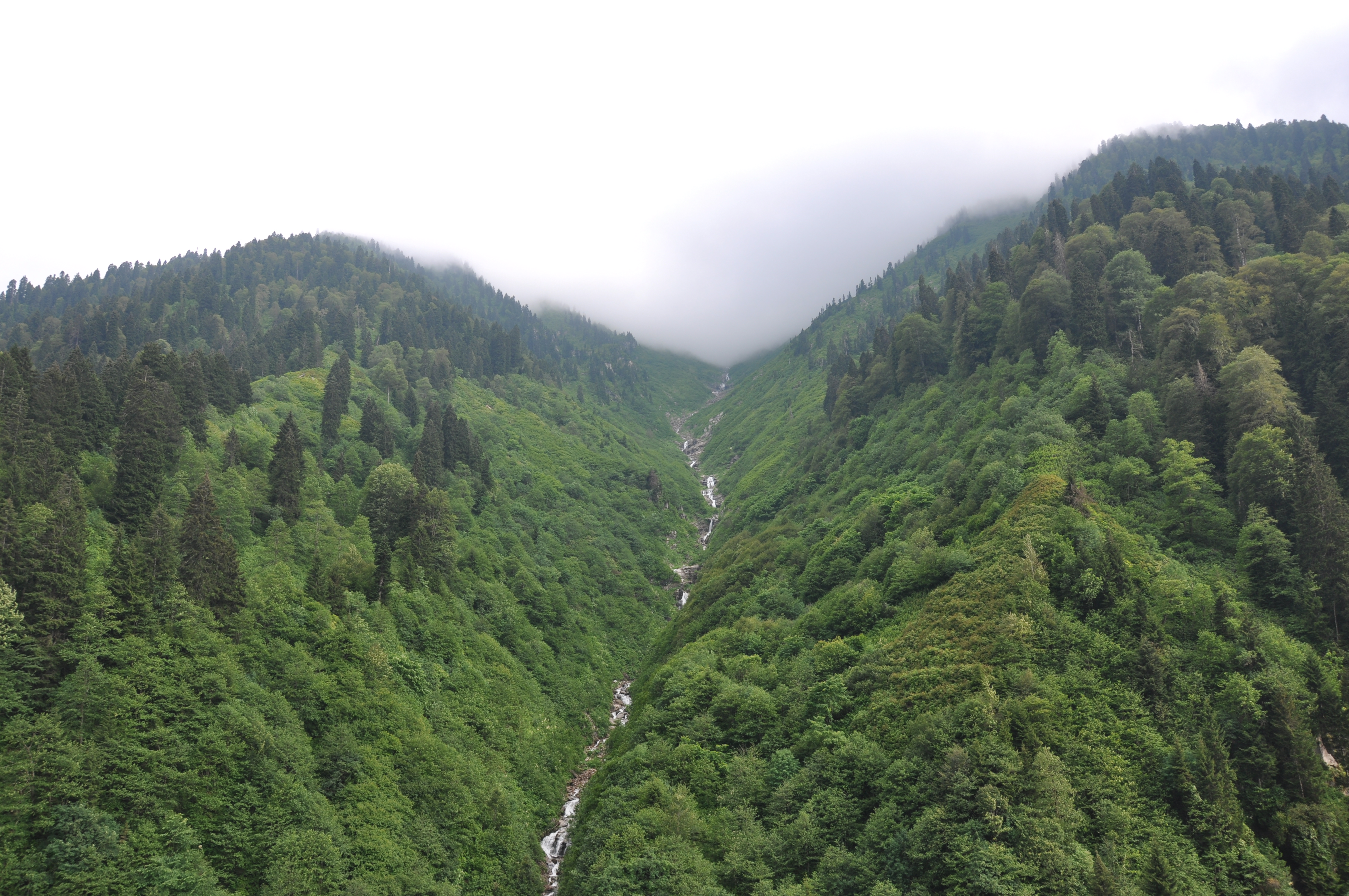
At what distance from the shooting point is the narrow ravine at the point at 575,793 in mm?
63912

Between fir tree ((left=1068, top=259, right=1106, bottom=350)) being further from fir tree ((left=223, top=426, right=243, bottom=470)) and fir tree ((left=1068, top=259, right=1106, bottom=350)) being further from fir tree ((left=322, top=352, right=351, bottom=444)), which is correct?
fir tree ((left=322, top=352, right=351, bottom=444))

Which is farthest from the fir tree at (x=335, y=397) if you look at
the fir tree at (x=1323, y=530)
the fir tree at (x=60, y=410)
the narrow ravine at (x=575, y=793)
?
the fir tree at (x=1323, y=530)

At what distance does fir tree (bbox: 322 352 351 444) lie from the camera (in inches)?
4493

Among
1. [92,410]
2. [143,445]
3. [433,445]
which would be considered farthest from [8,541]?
[433,445]

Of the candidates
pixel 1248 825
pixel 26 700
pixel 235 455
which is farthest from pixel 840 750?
pixel 235 455

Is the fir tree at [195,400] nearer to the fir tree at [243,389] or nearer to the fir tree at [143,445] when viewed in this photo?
the fir tree at [143,445]

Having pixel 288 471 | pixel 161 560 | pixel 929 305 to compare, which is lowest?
pixel 161 560

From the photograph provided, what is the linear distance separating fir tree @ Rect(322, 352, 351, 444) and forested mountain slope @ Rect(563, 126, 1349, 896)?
2645 inches

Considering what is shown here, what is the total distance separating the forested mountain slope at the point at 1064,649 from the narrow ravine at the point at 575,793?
235 inches

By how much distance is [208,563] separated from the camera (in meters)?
59.8

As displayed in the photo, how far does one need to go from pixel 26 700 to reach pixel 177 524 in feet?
77.9

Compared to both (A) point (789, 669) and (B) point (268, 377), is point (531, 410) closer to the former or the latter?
(B) point (268, 377)

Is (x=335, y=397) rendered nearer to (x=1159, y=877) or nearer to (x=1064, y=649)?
(x=1064, y=649)

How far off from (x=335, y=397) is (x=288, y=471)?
131 ft
